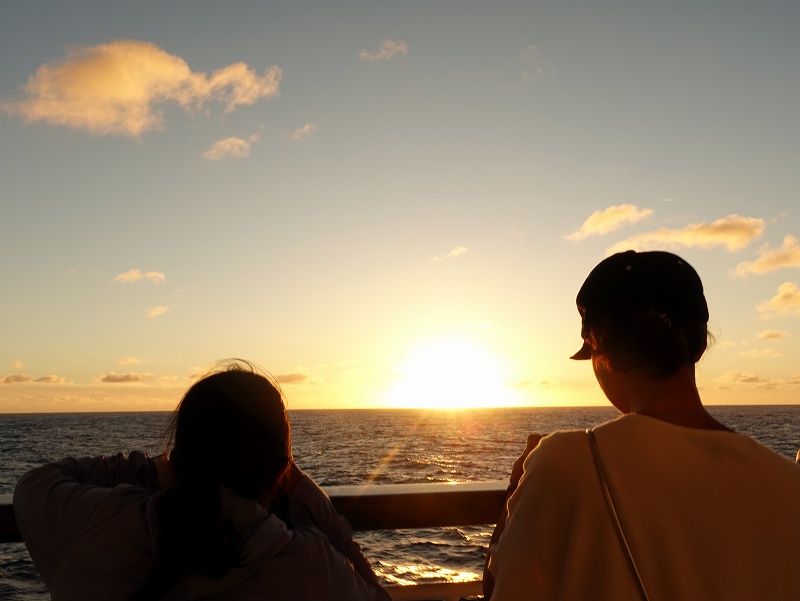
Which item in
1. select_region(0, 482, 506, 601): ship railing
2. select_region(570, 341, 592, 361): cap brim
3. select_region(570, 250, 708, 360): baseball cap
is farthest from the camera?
select_region(0, 482, 506, 601): ship railing

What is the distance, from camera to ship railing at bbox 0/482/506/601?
2070 mm

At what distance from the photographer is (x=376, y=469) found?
36000 mm

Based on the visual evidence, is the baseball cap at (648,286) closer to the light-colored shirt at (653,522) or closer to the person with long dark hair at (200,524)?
the light-colored shirt at (653,522)

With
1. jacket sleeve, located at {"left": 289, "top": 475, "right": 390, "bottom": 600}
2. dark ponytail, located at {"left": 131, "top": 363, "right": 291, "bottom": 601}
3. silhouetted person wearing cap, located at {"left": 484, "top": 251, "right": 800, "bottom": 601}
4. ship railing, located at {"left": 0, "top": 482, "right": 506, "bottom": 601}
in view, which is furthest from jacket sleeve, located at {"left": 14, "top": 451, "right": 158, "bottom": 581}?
silhouetted person wearing cap, located at {"left": 484, "top": 251, "right": 800, "bottom": 601}

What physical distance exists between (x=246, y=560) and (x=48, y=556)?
460 mm

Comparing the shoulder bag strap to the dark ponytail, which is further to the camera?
the dark ponytail

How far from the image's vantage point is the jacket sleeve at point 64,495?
5.03 feet

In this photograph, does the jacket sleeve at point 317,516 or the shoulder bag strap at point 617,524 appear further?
the jacket sleeve at point 317,516

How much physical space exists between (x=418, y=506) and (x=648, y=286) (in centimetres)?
109

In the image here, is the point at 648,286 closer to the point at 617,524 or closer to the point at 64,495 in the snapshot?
the point at 617,524

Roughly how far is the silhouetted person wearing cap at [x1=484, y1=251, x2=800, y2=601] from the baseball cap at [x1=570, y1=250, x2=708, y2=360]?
0.20 m

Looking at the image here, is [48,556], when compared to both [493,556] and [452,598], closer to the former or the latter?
[493,556]

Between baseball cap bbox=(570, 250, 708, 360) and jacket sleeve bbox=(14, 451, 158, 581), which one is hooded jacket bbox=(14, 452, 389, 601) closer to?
jacket sleeve bbox=(14, 451, 158, 581)

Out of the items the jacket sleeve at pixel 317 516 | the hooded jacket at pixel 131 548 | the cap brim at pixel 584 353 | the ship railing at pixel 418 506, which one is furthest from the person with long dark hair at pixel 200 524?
the cap brim at pixel 584 353
